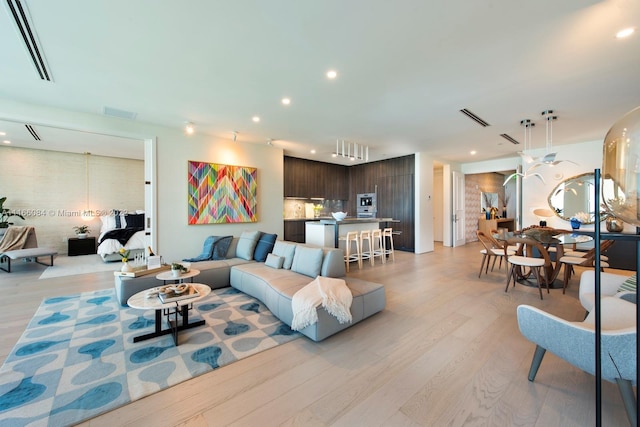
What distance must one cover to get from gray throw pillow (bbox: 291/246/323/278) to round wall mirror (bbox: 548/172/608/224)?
21.6 feet

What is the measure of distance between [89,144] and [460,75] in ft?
26.2

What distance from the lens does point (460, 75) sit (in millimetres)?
3055

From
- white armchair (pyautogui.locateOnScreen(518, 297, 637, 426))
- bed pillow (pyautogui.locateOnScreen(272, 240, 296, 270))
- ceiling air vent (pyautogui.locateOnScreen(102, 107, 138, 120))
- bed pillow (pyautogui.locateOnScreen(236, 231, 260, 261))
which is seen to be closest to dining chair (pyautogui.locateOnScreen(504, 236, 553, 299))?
white armchair (pyautogui.locateOnScreen(518, 297, 637, 426))

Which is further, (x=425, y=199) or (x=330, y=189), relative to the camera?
(x=330, y=189)

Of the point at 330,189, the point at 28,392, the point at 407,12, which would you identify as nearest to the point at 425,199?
the point at 330,189

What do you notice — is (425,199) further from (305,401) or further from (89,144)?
(89,144)

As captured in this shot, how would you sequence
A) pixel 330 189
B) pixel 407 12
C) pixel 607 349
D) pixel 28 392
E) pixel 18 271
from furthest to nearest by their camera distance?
pixel 330 189 < pixel 18 271 < pixel 407 12 < pixel 28 392 < pixel 607 349

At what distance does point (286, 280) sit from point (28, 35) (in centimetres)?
342

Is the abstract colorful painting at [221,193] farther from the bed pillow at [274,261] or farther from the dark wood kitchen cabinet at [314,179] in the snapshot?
the bed pillow at [274,261]

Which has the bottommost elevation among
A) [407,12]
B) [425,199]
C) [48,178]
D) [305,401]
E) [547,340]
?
[305,401]

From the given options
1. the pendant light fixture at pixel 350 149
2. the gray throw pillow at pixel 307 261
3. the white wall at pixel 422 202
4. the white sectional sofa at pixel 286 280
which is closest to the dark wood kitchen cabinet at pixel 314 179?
the pendant light fixture at pixel 350 149

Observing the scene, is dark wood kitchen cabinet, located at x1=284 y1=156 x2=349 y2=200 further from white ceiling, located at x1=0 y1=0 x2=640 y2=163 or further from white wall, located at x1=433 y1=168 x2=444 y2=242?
white wall, located at x1=433 y1=168 x2=444 y2=242

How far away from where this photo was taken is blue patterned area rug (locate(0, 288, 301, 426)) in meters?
1.73

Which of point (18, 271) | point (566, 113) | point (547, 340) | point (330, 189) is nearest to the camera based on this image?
point (547, 340)
